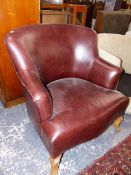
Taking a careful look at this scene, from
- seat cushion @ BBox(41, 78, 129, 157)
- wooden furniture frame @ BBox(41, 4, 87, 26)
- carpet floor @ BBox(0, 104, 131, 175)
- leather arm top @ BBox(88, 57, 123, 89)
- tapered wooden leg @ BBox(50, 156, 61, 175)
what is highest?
wooden furniture frame @ BBox(41, 4, 87, 26)

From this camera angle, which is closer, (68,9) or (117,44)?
(117,44)

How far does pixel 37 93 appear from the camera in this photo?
3.11 feet

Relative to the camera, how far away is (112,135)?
1531mm

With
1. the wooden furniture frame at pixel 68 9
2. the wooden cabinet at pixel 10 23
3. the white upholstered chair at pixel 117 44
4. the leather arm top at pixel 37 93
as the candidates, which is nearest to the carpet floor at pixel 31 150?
the wooden cabinet at pixel 10 23

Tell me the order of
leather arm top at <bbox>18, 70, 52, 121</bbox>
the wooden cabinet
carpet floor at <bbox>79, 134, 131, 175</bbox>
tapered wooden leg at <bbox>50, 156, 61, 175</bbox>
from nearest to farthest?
leather arm top at <bbox>18, 70, 52, 121</bbox>
tapered wooden leg at <bbox>50, 156, 61, 175</bbox>
carpet floor at <bbox>79, 134, 131, 175</bbox>
the wooden cabinet

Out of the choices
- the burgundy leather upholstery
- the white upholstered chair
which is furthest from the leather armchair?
the white upholstered chair

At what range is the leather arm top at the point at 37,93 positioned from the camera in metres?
0.95

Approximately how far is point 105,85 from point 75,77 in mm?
284

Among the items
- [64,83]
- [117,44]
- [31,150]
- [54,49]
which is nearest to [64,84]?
[64,83]

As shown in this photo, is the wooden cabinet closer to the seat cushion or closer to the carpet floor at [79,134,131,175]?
the seat cushion

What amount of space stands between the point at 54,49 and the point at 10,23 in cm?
42

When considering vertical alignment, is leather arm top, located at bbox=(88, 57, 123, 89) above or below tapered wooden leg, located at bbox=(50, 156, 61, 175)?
above

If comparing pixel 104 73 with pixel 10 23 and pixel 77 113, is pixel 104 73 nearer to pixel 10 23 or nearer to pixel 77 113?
pixel 77 113

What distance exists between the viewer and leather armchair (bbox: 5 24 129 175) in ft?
3.33
